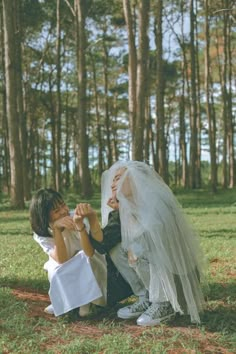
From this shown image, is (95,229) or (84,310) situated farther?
(84,310)

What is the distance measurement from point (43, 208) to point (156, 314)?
1.15 metres

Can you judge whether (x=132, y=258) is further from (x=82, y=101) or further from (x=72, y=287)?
(x=82, y=101)

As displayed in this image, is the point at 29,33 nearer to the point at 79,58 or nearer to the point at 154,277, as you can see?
the point at 79,58

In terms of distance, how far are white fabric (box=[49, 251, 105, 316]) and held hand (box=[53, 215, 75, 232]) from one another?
29 centimetres

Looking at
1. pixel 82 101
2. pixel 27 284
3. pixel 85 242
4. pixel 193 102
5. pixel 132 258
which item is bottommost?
pixel 27 284

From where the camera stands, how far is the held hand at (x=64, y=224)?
4055 mm

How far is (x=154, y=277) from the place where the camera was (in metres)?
3.92

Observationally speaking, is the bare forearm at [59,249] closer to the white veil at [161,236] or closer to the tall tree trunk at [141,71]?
the white veil at [161,236]

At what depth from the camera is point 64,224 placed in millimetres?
4062

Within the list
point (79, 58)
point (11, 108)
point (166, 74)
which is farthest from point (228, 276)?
point (166, 74)

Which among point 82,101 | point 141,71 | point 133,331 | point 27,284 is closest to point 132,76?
point 141,71

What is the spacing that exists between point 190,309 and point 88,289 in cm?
78

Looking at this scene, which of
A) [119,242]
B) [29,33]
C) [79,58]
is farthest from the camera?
[29,33]

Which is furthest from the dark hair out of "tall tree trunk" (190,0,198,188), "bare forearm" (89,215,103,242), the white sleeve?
"tall tree trunk" (190,0,198,188)
